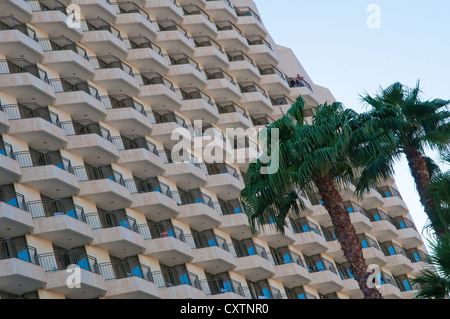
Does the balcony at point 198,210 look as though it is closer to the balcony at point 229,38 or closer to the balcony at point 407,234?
the balcony at point 229,38

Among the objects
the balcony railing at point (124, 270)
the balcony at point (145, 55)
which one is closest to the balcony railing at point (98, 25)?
the balcony at point (145, 55)

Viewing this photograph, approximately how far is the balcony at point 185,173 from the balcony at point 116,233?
625 centimetres

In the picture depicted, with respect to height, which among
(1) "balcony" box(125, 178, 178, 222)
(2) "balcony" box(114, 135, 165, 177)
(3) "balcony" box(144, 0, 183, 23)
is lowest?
(1) "balcony" box(125, 178, 178, 222)

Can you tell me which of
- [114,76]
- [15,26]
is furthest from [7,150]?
[114,76]

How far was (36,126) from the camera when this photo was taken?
4609 cm

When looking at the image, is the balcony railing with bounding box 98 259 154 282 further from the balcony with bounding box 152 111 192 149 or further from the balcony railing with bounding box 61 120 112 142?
the balcony with bounding box 152 111 192 149

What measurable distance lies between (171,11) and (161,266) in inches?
1027

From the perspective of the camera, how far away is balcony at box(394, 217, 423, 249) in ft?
233

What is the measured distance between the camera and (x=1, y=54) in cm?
4991

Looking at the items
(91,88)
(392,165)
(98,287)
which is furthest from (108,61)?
(392,165)

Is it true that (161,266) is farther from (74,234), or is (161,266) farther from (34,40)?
(34,40)

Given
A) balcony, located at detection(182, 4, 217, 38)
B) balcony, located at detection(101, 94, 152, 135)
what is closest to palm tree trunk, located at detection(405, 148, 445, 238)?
balcony, located at detection(101, 94, 152, 135)

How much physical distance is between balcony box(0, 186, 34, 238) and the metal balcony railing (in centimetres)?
1405

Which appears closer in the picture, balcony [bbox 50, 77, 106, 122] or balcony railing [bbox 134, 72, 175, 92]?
balcony [bbox 50, 77, 106, 122]
